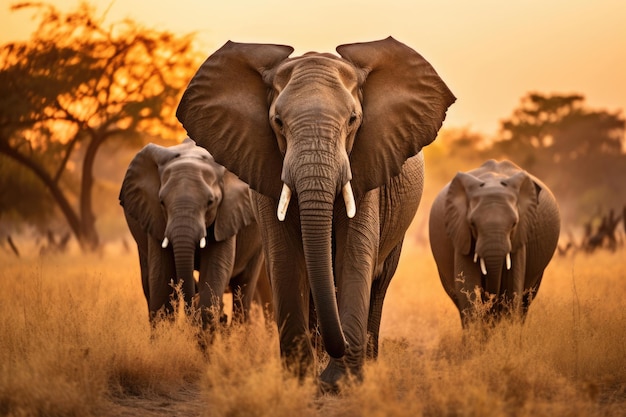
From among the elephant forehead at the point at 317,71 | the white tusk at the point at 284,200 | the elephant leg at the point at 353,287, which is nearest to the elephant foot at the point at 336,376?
the elephant leg at the point at 353,287

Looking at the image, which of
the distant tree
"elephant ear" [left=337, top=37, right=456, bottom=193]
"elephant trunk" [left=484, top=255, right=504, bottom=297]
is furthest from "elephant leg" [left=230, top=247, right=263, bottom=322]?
the distant tree

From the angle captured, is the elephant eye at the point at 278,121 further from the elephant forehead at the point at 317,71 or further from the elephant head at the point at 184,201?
the elephant head at the point at 184,201

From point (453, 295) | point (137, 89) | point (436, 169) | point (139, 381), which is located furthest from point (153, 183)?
point (436, 169)

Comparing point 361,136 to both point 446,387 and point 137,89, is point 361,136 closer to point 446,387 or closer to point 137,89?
point 446,387

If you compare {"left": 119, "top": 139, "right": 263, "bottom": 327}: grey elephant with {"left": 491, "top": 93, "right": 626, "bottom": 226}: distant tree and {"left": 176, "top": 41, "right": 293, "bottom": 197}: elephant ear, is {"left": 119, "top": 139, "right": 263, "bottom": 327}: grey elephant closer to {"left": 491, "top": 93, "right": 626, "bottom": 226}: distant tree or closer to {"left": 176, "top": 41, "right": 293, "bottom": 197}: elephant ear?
{"left": 176, "top": 41, "right": 293, "bottom": 197}: elephant ear

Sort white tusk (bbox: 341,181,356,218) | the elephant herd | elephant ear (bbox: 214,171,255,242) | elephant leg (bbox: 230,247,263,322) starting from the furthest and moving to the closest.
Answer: elephant leg (bbox: 230,247,263,322) < elephant ear (bbox: 214,171,255,242) < white tusk (bbox: 341,181,356,218) < the elephant herd

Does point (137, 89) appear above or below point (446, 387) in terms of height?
above

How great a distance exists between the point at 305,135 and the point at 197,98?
4.46ft

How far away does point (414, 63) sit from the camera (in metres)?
6.98

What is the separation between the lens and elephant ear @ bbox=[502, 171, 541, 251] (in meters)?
10.4

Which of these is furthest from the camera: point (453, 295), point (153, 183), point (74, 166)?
point (74, 166)

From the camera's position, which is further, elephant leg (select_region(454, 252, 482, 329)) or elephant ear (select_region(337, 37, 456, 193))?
elephant leg (select_region(454, 252, 482, 329))

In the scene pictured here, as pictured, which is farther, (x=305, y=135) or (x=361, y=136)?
(x=361, y=136)

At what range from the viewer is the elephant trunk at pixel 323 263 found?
597 centimetres
